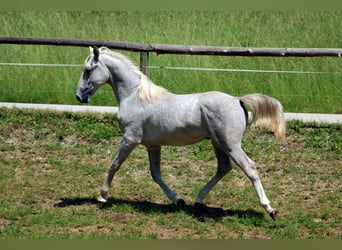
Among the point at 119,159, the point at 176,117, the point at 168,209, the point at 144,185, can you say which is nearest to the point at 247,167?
the point at 176,117

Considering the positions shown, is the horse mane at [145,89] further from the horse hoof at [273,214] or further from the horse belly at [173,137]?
the horse hoof at [273,214]

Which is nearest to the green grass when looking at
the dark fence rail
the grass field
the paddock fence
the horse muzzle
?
the paddock fence

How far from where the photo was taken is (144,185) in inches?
348

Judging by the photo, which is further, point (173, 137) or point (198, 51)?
point (198, 51)

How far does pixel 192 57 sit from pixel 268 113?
7.67 m

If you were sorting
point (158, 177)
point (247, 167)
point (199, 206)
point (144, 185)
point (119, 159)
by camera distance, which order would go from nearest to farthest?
point (247, 167) → point (199, 206) → point (119, 159) → point (158, 177) → point (144, 185)

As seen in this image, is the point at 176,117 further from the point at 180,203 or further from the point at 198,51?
the point at 198,51

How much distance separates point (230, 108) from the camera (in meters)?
7.25

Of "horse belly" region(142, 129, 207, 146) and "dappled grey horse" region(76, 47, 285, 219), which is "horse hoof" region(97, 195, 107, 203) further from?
"horse belly" region(142, 129, 207, 146)

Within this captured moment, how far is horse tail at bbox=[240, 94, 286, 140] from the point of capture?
23.9 feet

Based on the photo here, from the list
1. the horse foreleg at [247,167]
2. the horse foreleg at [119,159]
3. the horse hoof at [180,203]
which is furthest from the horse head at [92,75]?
the horse foreleg at [247,167]

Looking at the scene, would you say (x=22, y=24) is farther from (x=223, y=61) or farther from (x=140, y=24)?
(x=223, y=61)

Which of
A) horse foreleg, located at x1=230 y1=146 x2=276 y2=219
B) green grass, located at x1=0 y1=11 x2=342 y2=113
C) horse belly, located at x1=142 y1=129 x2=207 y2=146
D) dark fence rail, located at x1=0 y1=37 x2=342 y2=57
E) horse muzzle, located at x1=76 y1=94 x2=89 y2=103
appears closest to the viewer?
horse foreleg, located at x1=230 y1=146 x2=276 y2=219

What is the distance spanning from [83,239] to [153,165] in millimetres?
1614
